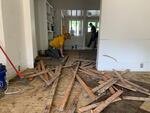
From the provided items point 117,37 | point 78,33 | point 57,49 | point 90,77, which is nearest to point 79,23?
point 78,33

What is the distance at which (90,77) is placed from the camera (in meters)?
4.52

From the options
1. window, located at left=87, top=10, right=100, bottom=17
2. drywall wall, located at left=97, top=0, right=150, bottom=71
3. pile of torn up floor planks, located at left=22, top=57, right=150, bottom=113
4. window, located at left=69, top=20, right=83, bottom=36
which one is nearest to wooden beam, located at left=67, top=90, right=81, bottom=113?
pile of torn up floor planks, located at left=22, top=57, right=150, bottom=113

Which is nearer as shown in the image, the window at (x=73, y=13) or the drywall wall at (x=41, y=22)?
the drywall wall at (x=41, y=22)

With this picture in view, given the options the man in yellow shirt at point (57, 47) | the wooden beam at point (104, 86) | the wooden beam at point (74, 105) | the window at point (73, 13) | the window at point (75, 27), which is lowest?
the wooden beam at point (74, 105)

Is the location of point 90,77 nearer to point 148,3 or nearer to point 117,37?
point 117,37

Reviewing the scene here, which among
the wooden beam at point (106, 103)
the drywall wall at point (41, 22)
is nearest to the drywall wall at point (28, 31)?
the drywall wall at point (41, 22)

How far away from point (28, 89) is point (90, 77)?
5.68 feet

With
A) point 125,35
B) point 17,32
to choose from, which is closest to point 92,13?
point 125,35

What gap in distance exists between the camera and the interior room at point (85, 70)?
295 centimetres

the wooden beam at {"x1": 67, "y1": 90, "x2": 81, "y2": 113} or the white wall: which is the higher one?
the white wall

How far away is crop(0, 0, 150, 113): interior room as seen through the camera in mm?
2945

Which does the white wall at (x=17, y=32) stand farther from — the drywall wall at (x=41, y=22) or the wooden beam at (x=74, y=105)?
the drywall wall at (x=41, y=22)

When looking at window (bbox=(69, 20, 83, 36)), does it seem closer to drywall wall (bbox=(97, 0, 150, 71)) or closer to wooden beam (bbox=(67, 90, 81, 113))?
drywall wall (bbox=(97, 0, 150, 71))

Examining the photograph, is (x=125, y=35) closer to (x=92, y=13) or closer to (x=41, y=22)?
(x=41, y=22)
